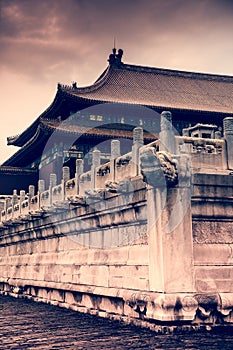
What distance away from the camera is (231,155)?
1087 cm

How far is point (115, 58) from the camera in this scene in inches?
1332

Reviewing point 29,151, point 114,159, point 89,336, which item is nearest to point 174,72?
point 29,151

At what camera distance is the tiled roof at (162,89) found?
29641 millimetres

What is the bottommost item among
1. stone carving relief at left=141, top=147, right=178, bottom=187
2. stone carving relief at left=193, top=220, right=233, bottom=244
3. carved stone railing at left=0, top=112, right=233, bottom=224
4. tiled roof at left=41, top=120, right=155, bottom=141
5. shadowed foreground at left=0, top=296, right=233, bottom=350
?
shadowed foreground at left=0, top=296, right=233, bottom=350

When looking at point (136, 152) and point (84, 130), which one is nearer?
point (136, 152)

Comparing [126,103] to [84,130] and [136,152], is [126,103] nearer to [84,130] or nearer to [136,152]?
[84,130]

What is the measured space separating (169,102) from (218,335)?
23.1m

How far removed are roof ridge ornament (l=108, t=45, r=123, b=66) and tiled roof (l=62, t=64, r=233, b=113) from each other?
0.29 meters

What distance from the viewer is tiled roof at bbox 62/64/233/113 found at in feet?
97.2

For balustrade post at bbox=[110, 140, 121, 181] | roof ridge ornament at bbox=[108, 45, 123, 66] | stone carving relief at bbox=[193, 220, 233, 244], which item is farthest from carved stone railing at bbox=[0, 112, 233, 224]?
roof ridge ornament at bbox=[108, 45, 123, 66]

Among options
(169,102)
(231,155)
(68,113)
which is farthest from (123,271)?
(169,102)

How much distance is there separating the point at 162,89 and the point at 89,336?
2576 cm

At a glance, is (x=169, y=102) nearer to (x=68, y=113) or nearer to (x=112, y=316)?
(x=68, y=113)

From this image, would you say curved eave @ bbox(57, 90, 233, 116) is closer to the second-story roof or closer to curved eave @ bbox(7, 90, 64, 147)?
the second-story roof
